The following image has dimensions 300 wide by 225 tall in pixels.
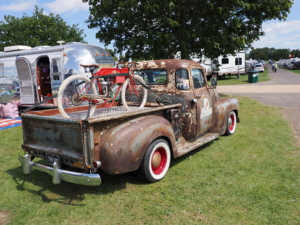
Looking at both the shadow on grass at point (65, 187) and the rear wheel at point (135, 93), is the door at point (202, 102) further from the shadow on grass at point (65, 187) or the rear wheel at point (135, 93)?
the shadow on grass at point (65, 187)

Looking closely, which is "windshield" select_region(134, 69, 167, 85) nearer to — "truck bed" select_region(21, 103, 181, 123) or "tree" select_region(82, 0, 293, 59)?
"truck bed" select_region(21, 103, 181, 123)

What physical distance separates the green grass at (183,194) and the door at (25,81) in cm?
576

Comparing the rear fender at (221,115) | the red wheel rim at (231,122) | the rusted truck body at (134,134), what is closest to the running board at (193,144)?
the rusted truck body at (134,134)

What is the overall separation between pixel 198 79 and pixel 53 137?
308cm

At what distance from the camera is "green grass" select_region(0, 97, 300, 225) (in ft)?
10.2

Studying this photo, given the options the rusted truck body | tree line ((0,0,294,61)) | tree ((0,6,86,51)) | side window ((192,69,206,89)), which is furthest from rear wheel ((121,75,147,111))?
tree ((0,6,86,51))

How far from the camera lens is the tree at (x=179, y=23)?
35.8 feet

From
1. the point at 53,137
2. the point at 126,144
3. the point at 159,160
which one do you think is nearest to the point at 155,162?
the point at 159,160

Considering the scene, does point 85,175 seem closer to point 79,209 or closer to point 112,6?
point 79,209

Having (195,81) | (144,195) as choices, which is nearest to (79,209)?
(144,195)

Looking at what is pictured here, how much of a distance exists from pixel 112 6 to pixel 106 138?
9449 mm

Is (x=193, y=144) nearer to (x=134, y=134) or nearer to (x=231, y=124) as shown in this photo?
(x=134, y=134)

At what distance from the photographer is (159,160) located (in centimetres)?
408

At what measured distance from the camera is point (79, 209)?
131 inches
